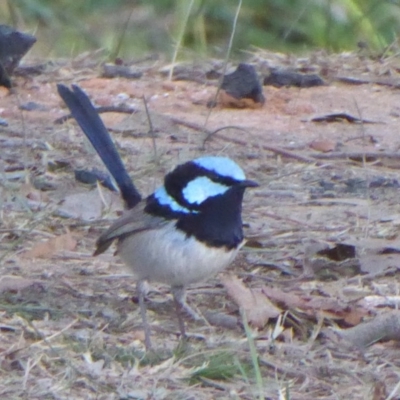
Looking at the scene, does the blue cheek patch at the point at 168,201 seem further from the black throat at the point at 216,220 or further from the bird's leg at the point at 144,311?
the bird's leg at the point at 144,311

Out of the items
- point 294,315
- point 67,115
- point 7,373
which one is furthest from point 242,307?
point 67,115

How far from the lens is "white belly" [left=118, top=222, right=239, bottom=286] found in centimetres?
412

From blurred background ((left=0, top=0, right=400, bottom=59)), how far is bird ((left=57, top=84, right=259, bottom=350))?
16.4 ft

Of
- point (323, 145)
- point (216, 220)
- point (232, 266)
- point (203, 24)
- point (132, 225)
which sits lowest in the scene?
point (203, 24)

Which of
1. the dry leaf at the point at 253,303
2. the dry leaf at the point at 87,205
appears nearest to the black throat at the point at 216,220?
the dry leaf at the point at 253,303

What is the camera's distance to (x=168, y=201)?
4.30 metres

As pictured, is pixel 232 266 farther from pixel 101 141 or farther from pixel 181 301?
pixel 101 141

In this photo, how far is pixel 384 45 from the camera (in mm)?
8930

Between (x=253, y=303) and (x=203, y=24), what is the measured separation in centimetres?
618

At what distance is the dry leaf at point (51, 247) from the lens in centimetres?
481

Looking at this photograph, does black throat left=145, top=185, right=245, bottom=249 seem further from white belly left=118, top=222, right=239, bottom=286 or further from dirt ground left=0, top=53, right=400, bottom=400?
dirt ground left=0, top=53, right=400, bottom=400

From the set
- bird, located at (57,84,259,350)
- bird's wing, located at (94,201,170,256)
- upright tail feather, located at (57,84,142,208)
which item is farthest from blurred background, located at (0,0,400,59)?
bird, located at (57,84,259,350)

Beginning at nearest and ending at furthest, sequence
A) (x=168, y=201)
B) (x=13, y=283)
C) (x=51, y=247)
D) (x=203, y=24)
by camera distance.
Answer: (x=168, y=201) < (x=13, y=283) < (x=51, y=247) < (x=203, y=24)

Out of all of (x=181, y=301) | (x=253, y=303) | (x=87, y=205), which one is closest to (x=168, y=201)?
(x=181, y=301)
